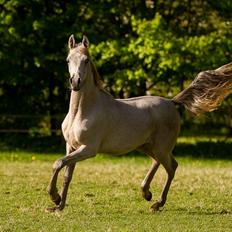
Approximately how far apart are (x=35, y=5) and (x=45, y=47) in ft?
4.53

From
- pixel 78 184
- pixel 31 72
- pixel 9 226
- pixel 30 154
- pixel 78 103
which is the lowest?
pixel 30 154

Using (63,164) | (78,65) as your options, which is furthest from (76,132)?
(78,65)

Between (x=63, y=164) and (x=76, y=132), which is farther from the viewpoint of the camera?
(x=76, y=132)

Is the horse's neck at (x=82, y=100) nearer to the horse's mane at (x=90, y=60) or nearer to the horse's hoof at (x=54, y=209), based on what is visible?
the horse's mane at (x=90, y=60)

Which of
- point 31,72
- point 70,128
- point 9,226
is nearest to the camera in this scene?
point 9,226

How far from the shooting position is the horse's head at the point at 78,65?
30.3 ft

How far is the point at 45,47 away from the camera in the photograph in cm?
2223

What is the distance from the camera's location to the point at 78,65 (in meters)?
9.37

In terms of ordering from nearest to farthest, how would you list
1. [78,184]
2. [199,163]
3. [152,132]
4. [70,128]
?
[70,128]
[152,132]
[78,184]
[199,163]

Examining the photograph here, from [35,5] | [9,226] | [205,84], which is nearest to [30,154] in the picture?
[35,5]

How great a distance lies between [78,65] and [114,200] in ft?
8.82

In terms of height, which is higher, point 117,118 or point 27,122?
point 117,118

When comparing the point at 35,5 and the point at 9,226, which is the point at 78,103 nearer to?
the point at 9,226

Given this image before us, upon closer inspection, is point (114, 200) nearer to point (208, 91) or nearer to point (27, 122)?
point (208, 91)
